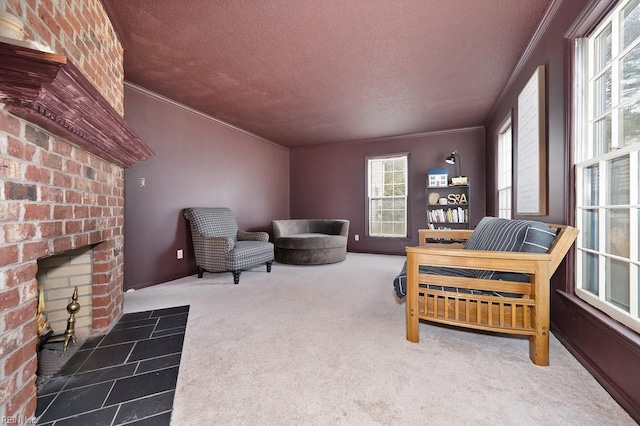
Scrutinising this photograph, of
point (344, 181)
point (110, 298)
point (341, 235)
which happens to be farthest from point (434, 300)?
point (344, 181)

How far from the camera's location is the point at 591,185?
155 cm

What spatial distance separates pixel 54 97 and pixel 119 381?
1347mm

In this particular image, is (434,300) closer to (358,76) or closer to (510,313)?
(510,313)

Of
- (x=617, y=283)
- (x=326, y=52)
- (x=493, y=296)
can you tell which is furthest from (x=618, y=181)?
(x=326, y=52)

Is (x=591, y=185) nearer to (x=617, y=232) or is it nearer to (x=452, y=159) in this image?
(x=617, y=232)

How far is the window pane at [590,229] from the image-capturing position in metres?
1.49

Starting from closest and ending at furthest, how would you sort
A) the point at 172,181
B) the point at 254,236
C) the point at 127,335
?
the point at 127,335 → the point at 172,181 → the point at 254,236

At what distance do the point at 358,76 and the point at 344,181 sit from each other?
293cm

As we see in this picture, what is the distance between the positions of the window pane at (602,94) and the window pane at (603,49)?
7 cm

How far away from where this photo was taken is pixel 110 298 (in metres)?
1.91

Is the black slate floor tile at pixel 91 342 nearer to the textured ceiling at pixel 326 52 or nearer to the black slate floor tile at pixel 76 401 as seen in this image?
the black slate floor tile at pixel 76 401

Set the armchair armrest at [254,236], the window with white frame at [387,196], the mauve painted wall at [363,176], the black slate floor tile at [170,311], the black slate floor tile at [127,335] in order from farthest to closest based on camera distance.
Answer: the window with white frame at [387,196], the mauve painted wall at [363,176], the armchair armrest at [254,236], the black slate floor tile at [170,311], the black slate floor tile at [127,335]

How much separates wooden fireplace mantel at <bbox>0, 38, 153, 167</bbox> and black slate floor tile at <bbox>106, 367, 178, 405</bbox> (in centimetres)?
126

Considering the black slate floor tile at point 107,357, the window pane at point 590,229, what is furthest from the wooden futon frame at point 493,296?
the black slate floor tile at point 107,357
